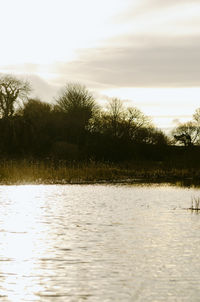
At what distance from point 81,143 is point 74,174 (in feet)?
62.2

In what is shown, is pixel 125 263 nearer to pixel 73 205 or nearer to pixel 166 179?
pixel 73 205

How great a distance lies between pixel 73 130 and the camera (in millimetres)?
51562

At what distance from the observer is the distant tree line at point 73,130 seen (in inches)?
1799

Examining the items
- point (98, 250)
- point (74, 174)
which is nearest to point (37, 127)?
point (74, 174)

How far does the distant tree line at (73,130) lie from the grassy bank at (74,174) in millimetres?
8434

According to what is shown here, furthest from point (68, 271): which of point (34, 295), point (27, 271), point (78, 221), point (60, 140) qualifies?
point (60, 140)

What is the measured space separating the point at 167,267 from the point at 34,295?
2.91m

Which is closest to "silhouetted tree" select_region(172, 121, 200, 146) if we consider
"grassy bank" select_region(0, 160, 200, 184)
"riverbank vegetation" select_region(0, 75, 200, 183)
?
"riverbank vegetation" select_region(0, 75, 200, 183)

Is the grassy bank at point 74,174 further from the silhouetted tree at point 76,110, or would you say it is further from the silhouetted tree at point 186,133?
the silhouetted tree at point 186,133

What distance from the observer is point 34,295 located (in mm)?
8062

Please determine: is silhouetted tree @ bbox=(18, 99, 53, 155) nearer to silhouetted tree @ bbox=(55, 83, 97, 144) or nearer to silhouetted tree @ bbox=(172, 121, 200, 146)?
silhouetted tree @ bbox=(55, 83, 97, 144)

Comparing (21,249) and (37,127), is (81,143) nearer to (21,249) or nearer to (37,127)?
(37,127)

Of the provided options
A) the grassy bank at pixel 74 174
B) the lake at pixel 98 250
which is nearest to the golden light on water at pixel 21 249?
the lake at pixel 98 250

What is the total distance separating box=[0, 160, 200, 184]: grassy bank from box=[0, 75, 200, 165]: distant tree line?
332 inches
